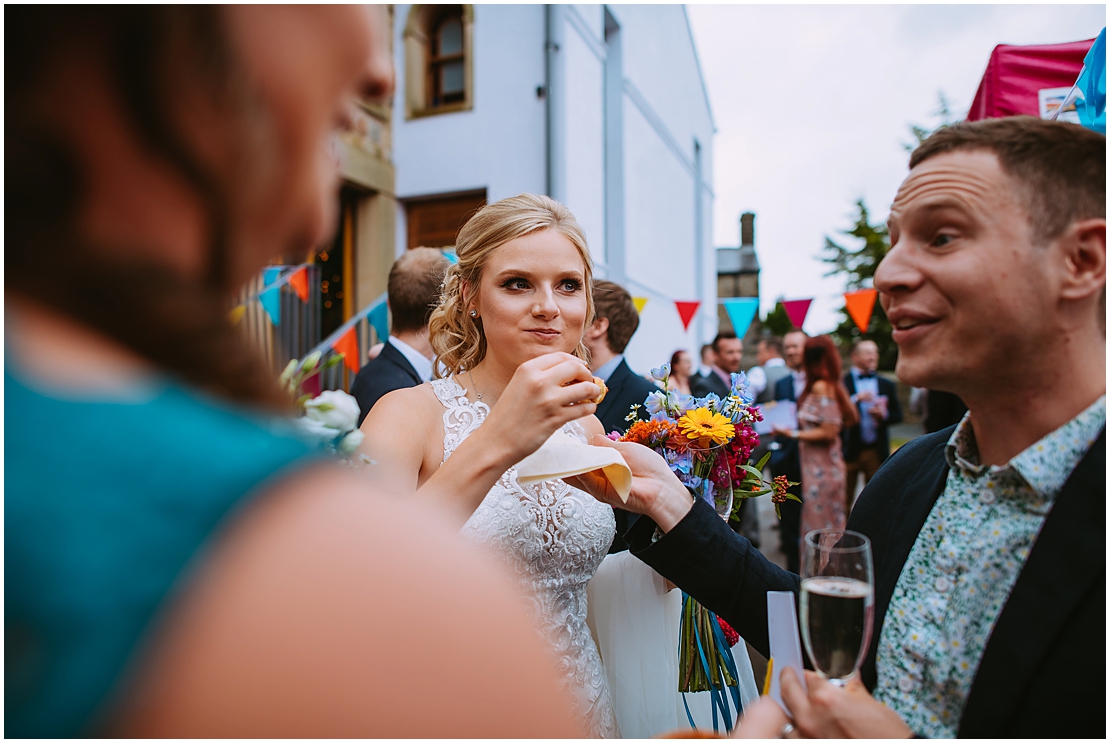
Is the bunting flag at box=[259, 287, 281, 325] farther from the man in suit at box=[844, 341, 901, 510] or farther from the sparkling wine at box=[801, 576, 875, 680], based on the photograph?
the sparkling wine at box=[801, 576, 875, 680]

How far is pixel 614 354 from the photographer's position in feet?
14.1

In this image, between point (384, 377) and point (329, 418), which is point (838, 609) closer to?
point (329, 418)

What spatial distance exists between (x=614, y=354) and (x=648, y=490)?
2.62 meters

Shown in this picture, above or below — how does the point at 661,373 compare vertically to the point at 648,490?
above

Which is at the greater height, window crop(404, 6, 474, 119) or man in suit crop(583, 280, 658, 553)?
window crop(404, 6, 474, 119)

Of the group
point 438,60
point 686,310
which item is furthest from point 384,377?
point 438,60

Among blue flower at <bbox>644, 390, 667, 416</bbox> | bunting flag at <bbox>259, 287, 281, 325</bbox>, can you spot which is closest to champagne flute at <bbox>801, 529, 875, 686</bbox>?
blue flower at <bbox>644, 390, 667, 416</bbox>

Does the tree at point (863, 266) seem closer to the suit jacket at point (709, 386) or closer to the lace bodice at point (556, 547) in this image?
the suit jacket at point (709, 386)

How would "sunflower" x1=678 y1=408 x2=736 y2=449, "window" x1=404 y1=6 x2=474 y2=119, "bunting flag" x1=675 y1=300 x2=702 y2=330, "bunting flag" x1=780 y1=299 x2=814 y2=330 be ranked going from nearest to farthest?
"sunflower" x1=678 y1=408 x2=736 y2=449 → "bunting flag" x1=780 y1=299 x2=814 y2=330 → "bunting flag" x1=675 y1=300 x2=702 y2=330 → "window" x1=404 y1=6 x2=474 y2=119

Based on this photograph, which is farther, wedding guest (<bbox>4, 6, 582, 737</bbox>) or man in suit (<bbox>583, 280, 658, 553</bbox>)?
man in suit (<bbox>583, 280, 658, 553</bbox>)

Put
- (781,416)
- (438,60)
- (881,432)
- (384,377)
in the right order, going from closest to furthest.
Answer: (384,377), (781,416), (881,432), (438,60)

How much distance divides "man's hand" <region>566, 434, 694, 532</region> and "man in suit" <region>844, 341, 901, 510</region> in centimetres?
583

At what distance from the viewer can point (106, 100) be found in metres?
0.45

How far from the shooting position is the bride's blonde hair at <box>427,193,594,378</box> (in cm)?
228
